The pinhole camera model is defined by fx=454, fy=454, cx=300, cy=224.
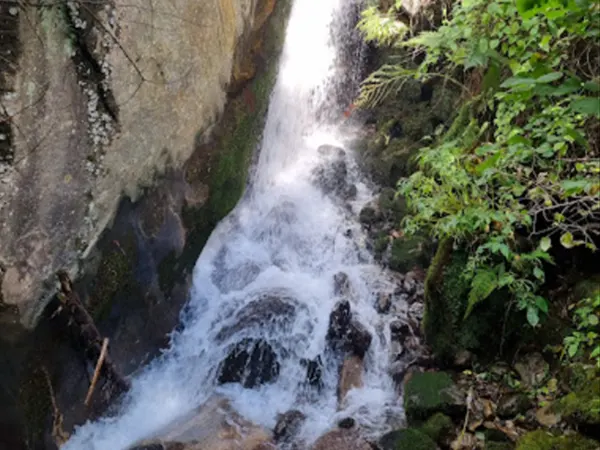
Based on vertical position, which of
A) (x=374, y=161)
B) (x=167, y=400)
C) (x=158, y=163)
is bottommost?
(x=167, y=400)

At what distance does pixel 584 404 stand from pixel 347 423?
249 centimetres

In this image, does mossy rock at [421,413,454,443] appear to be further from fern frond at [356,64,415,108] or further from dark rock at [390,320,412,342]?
fern frond at [356,64,415,108]

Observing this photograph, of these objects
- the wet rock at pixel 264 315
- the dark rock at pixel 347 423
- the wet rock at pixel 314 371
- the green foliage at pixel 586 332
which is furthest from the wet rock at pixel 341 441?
the green foliage at pixel 586 332

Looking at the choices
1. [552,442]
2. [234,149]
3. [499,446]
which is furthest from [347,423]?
[234,149]

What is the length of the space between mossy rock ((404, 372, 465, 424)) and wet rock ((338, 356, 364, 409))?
0.91m

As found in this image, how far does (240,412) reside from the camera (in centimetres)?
543

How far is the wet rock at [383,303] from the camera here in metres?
6.48

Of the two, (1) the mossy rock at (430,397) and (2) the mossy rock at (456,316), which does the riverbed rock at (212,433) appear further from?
(2) the mossy rock at (456,316)

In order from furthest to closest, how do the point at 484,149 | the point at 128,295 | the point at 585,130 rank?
the point at 128,295, the point at 585,130, the point at 484,149

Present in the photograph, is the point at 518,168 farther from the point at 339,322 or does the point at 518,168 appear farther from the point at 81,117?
the point at 81,117

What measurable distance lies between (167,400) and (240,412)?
925 mm

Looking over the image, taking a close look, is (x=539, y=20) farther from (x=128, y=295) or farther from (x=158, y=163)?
(x=128, y=295)

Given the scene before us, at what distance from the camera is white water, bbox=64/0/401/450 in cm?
541

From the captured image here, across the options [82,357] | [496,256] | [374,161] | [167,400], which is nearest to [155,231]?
[82,357]
